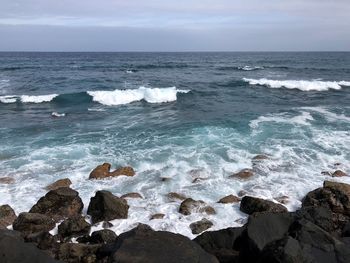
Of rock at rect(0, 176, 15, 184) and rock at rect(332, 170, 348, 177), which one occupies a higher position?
rock at rect(332, 170, 348, 177)

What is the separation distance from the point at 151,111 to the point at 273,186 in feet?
43.7

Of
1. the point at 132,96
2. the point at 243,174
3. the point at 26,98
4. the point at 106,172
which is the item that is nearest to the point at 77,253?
the point at 106,172

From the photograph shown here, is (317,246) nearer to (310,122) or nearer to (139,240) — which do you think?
(139,240)

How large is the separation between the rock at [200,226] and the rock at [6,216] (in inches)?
166

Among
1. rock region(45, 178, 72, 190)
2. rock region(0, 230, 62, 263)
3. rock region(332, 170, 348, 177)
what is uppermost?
rock region(0, 230, 62, 263)

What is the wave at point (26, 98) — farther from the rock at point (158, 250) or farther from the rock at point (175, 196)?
the rock at point (158, 250)

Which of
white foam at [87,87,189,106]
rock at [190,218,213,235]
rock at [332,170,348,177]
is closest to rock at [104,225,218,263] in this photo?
rock at [190,218,213,235]

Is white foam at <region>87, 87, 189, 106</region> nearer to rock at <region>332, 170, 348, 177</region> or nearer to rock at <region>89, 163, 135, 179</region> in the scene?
rock at <region>89, 163, 135, 179</region>

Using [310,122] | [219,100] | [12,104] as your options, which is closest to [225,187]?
[310,122]

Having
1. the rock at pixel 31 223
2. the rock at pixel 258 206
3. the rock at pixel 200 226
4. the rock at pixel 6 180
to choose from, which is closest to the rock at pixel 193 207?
the rock at pixel 200 226

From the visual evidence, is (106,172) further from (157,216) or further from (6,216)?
(6,216)

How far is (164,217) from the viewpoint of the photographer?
9.29 m

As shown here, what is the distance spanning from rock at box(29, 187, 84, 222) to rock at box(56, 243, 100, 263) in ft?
6.12

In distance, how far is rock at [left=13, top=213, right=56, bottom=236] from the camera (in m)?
8.46
